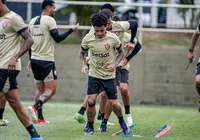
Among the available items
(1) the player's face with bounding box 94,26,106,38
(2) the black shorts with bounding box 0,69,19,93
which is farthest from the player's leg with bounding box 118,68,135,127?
(2) the black shorts with bounding box 0,69,19,93

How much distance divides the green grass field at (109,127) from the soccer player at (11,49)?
1.02m

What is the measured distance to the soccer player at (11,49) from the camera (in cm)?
921

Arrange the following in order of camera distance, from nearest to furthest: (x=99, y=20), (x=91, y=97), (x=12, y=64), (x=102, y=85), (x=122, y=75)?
(x=12, y=64)
(x=99, y=20)
(x=91, y=97)
(x=102, y=85)
(x=122, y=75)

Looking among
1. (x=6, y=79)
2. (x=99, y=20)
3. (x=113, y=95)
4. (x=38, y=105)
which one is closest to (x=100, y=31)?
(x=99, y=20)

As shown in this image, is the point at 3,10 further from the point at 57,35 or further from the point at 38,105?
the point at 38,105

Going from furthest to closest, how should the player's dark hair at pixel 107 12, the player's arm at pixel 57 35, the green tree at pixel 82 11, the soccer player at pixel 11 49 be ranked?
the green tree at pixel 82 11 → the player's arm at pixel 57 35 → the player's dark hair at pixel 107 12 → the soccer player at pixel 11 49

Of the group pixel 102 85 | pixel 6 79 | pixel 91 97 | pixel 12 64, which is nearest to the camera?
pixel 12 64

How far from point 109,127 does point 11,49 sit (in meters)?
3.56

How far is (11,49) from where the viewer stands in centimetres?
935

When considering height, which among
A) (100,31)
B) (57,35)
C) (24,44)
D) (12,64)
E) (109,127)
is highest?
(24,44)

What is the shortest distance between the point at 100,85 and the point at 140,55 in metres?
9.12

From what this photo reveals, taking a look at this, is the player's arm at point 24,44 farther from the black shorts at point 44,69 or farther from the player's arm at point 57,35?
the black shorts at point 44,69

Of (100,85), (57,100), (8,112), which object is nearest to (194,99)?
(57,100)

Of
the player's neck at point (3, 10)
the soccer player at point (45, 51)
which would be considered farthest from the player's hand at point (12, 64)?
the soccer player at point (45, 51)
